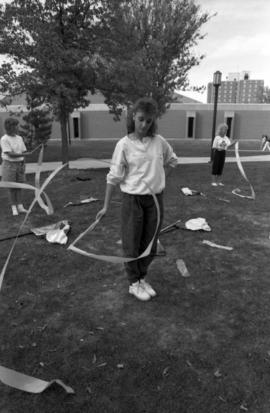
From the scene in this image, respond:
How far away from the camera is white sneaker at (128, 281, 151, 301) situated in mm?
3633

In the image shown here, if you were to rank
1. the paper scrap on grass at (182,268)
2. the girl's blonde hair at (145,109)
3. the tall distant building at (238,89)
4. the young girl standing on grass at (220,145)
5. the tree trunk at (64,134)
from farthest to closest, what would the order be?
the tall distant building at (238,89) < the tree trunk at (64,134) < the young girl standing on grass at (220,145) < the paper scrap on grass at (182,268) < the girl's blonde hair at (145,109)

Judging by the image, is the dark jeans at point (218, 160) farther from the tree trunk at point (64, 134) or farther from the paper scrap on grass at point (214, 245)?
the tree trunk at point (64, 134)

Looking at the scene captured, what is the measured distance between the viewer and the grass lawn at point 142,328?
7.95ft

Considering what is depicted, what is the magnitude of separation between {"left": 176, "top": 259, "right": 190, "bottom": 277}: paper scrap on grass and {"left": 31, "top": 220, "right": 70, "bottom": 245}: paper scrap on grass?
71.1 inches

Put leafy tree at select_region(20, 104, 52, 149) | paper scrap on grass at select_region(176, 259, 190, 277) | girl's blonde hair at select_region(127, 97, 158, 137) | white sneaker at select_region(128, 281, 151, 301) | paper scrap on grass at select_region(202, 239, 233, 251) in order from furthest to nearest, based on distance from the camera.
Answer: leafy tree at select_region(20, 104, 52, 149) < paper scrap on grass at select_region(202, 239, 233, 251) < paper scrap on grass at select_region(176, 259, 190, 277) < white sneaker at select_region(128, 281, 151, 301) < girl's blonde hair at select_region(127, 97, 158, 137)

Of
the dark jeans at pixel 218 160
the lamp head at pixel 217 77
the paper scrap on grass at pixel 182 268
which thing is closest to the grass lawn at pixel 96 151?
the lamp head at pixel 217 77

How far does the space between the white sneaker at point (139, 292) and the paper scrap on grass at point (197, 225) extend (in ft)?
7.69

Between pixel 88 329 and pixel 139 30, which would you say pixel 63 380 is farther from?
pixel 139 30

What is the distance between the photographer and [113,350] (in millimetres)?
2885

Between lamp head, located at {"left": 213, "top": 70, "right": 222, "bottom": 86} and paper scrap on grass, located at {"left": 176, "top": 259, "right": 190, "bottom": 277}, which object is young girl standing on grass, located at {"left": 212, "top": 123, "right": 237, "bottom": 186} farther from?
lamp head, located at {"left": 213, "top": 70, "right": 222, "bottom": 86}

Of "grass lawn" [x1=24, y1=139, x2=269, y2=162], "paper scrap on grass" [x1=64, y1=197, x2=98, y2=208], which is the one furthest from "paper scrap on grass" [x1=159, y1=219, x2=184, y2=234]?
"grass lawn" [x1=24, y1=139, x2=269, y2=162]

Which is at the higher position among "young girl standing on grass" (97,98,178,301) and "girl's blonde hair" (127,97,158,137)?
"girl's blonde hair" (127,97,158,137)

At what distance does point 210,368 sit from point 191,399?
0.37 meters

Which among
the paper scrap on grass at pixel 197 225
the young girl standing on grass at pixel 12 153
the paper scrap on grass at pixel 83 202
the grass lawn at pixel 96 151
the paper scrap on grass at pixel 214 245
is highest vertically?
the young girl standing on grass at pixel 12 153
